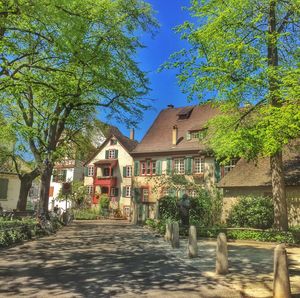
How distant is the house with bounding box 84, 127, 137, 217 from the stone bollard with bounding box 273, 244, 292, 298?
42.2 m

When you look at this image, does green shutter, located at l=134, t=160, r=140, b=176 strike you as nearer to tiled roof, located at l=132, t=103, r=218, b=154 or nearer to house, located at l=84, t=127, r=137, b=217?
tiled roof, located at l=132, t=103, r=218, b=154

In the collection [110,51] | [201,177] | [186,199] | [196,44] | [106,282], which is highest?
[196,44]

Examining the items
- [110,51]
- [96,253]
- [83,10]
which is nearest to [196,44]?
[110,51]

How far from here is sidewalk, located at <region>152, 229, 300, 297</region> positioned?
8.26 m

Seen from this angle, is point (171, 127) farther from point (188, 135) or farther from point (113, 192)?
point (113, 192)

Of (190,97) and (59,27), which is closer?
(59,27)

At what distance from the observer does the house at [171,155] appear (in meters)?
39.8

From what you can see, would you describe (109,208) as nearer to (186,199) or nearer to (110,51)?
(186,199)

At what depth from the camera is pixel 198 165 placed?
40.4 meters

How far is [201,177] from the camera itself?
3912cm

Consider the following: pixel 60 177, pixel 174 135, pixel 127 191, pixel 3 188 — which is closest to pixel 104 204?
pixel 127 191

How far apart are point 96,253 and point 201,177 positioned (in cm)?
2666

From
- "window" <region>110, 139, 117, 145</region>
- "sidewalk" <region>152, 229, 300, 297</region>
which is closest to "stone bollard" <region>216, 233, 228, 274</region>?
"sidewalk" <region>152, 229, 300, 297</region>

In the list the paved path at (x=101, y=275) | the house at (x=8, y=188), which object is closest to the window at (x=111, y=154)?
the house at (x=8, y=188)
